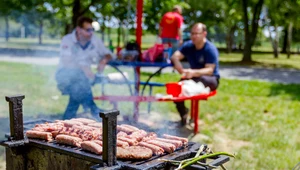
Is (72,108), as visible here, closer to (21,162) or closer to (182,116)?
(182,116)

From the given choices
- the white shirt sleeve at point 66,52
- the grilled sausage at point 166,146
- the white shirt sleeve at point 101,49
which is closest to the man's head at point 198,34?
the white shirt sleeve at point 101,49

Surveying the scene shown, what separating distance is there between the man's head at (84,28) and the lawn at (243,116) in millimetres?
1585

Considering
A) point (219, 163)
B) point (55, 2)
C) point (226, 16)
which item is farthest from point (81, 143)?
point (226, 16)

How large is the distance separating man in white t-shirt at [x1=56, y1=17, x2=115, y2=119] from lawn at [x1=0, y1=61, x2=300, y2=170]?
94 cm

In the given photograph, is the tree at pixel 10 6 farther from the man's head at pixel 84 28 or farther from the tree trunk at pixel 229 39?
the tree trunk at pixel 229 39

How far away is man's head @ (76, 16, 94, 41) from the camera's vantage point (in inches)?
213

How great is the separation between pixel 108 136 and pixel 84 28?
140 inches

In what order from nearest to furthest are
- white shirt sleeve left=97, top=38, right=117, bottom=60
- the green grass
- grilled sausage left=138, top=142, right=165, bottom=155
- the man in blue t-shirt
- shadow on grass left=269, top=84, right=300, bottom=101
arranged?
grilled sausage left=138, top=142, right=165, bottom=155
the man in blue t-shirt
white shirt sleeve left=97, top=38, right=117, bottom=60
shadow on grass left=269, top=84, right=300, bottom=101
the green grass

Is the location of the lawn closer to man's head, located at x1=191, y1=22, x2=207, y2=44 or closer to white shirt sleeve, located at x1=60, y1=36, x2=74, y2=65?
white shirt sleeve, located at x1=60, y1=36, x2=74, y2=65

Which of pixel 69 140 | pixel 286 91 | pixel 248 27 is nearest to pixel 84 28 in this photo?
pixel 69 140

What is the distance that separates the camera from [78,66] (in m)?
5.51

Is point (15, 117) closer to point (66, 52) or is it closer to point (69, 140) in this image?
point (69, 140)

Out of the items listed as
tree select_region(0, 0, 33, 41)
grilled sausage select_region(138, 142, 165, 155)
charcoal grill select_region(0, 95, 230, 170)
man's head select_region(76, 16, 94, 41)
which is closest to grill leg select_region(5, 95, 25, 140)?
charcoal grill select_region(0, 95, 230, 170)

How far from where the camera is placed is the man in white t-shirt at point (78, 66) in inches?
214
